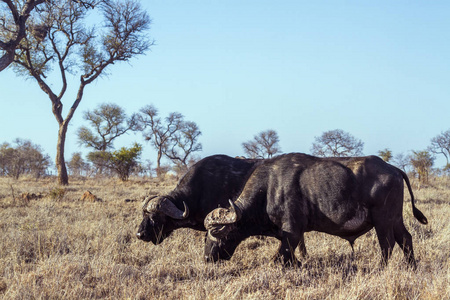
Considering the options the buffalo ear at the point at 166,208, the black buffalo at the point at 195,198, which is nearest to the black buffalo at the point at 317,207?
the black buffalo at the point at 195,198

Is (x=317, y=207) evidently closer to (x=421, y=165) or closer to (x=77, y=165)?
(x=421, y=165)

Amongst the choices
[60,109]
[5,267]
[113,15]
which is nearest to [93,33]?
[113,15]

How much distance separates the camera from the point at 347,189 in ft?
17.7

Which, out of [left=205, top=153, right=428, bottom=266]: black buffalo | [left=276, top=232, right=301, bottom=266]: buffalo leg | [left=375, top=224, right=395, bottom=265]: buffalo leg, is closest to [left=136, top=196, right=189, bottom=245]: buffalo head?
[left=205, top=153, right=428, bottom=266]: black buffalo

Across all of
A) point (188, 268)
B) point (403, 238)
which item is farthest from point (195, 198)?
point (403, 238)

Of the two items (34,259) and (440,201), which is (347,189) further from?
(440,201)

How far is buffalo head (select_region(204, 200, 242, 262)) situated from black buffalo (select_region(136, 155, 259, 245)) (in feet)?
2.82

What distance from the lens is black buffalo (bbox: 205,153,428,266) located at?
5.32m

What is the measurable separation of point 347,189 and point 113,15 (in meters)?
21.3

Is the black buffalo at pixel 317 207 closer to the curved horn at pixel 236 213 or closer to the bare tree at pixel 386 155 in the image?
the curved horn at pixel 236 213

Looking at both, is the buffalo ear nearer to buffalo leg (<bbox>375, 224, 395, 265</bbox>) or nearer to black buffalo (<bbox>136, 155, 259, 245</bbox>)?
black buffalo (<bbox>136, 155, 259, 245</bbox>)

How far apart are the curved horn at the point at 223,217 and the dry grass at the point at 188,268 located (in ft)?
1.67

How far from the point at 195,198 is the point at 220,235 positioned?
140cm

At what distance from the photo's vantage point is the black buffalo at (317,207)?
532 cm
